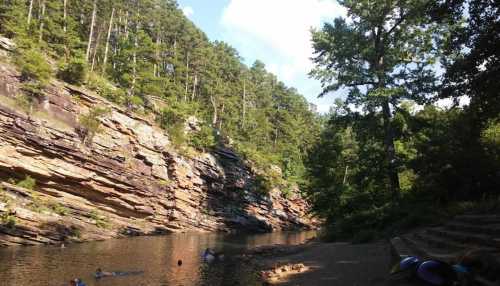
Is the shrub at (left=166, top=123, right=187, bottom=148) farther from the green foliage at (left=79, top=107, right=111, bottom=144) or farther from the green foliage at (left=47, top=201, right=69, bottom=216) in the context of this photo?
the green foliage at (left=47, top=201, right=69, bottom=216)

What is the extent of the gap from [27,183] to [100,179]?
685 centimetres

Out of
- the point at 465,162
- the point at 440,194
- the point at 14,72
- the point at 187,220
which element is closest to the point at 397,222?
the point at 440,194

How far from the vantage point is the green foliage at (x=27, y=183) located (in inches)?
1275

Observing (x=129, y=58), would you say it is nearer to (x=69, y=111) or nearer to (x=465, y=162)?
(x=69, y=111)

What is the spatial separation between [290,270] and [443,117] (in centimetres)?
1753

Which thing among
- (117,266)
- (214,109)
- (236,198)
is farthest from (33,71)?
(214,109)

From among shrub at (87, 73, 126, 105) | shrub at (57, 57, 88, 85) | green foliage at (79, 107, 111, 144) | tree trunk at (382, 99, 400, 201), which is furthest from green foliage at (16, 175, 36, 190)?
tree trunk at (382, 99, 400, 201)

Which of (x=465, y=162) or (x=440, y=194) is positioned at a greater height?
(x=465, y=162)

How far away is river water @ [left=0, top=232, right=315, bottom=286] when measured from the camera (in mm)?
18469

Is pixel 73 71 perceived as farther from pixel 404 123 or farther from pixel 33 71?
pixel 404 123

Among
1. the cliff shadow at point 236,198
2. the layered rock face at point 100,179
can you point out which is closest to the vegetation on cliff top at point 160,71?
the layered rock face at point 100,179

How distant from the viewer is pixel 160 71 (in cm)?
6856

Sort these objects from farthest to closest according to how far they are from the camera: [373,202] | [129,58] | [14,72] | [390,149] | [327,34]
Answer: [129,58]
[14,72]
[373,202]
[327,34]
[390,149]

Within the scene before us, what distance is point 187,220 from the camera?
47.9 metres
